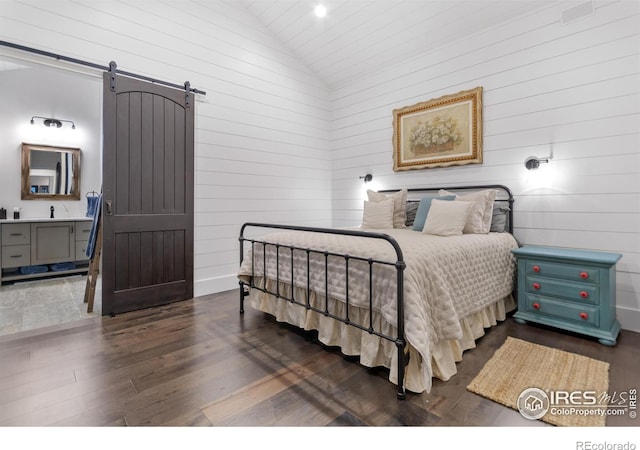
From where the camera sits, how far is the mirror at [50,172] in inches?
177

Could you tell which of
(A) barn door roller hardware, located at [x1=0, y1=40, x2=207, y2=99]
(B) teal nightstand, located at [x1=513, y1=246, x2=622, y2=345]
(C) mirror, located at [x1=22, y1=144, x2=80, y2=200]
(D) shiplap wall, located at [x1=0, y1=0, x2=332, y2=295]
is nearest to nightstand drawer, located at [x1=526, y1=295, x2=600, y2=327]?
(B) teal nightstand, located at [x1=513, y1=246, x2=622, y2=345]

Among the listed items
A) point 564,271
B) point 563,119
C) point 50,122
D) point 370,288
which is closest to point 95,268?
point 370,288

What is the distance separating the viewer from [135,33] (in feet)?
9.80

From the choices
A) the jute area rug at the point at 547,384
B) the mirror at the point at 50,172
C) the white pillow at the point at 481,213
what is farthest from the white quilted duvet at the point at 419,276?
the mirror at the point at 50,172

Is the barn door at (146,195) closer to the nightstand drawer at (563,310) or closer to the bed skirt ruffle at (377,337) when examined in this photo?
the bed skirt ruffle at (377,337)

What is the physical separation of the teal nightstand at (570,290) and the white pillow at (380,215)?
1268 mm

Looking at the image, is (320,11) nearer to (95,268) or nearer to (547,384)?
(95,268)

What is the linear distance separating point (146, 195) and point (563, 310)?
3.77 meters

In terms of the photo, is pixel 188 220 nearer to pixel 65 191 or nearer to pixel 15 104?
pixel 65 191

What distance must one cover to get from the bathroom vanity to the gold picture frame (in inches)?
183

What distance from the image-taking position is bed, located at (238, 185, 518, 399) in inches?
66.1

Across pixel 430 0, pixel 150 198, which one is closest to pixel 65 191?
pixel 150 198

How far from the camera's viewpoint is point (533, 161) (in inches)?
115

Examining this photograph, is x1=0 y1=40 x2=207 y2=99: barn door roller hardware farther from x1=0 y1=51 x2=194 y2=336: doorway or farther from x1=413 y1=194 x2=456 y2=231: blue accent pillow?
x1=413 y1=194 x2=456 y2=231: blue accent pillow
